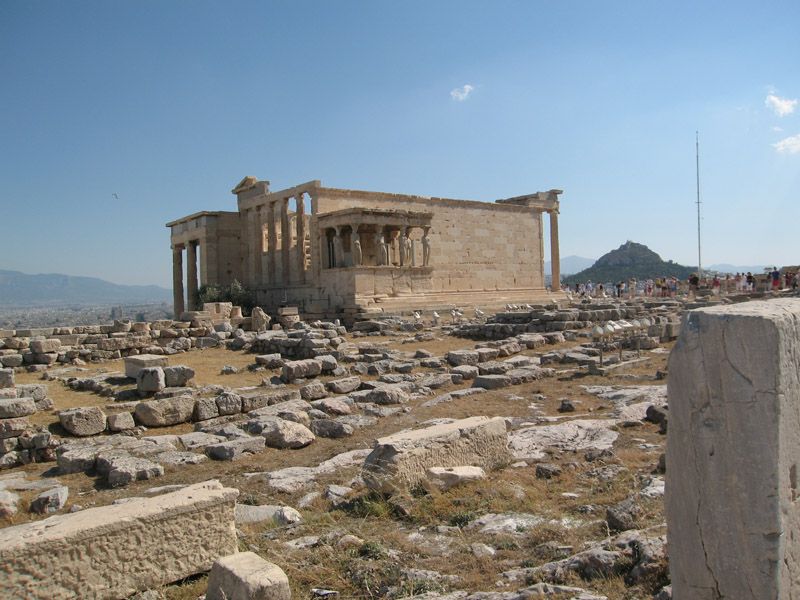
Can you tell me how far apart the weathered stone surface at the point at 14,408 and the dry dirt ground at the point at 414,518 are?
38.7 inches

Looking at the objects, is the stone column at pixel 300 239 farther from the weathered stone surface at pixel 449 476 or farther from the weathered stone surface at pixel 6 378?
the weathered stone surface at pixel 449 476

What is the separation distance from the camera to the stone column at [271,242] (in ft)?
100

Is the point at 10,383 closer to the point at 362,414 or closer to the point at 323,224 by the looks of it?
the point at 362,414

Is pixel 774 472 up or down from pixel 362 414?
up

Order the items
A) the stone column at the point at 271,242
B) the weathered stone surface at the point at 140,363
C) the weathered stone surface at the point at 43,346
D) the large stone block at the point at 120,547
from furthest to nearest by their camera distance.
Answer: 1. the stone column at the point at 271,242
2. the weathered stone surface at the point at 43,346
3. the weathered stone surface at the point at 140,363
4. the large stone block at the point at 120,547

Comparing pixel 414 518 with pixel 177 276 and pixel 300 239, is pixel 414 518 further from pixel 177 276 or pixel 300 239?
pixel 177 276

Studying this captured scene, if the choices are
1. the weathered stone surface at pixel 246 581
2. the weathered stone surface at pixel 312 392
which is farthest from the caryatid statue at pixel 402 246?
the weathered stone surface at pixel 246 581

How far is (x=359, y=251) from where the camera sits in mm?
27094

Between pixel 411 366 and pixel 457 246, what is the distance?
19997 millimetres

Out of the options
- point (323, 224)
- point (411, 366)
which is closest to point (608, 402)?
point (411, 366)

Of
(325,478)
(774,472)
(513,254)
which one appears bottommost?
(325,478)

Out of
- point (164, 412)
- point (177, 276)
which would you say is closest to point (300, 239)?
point (177, 276)

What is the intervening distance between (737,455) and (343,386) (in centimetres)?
946

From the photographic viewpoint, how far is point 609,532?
4.70 metres
